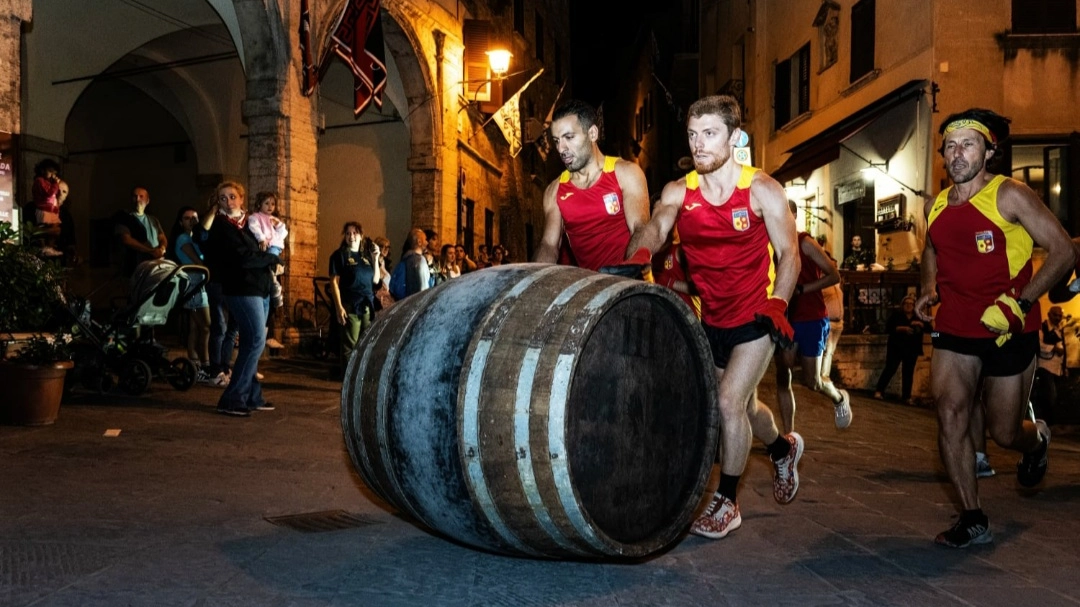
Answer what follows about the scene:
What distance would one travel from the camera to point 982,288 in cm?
452

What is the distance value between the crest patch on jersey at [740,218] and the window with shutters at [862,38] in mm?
16735

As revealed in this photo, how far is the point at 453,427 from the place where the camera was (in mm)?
3209

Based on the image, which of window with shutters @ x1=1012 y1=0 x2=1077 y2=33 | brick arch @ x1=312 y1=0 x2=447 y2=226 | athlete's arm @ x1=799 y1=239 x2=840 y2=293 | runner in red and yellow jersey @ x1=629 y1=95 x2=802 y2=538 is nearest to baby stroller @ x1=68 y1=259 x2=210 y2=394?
athlete's arm @ x1=799 y1=239 x2=840 y2=293

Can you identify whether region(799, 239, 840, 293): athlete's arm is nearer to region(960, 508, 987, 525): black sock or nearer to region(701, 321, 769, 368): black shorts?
region(701, 321, 769, 368): black shorts

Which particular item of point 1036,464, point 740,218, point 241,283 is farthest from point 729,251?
point 241,283

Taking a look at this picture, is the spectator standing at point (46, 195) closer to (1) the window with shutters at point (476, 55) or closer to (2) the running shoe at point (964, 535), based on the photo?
(2) the running shoe at point (964, 535)

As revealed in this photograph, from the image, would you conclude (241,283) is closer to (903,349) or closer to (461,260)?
(461,260)

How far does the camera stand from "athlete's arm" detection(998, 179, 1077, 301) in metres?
4.39

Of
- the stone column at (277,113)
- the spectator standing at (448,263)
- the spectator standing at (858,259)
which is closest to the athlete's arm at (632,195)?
the spectator standing at (448,263)

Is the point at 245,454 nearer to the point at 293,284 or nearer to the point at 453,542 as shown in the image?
the point at 453,542

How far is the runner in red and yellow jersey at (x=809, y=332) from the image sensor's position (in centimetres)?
627

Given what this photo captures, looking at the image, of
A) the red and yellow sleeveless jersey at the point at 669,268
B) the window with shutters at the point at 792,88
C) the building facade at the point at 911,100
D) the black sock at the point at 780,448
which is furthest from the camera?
the window with shutters at the point at 792,88

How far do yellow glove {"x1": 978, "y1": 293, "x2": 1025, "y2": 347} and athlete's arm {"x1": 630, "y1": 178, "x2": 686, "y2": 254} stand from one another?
1.42 meters

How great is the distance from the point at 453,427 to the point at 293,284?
36.5ft
